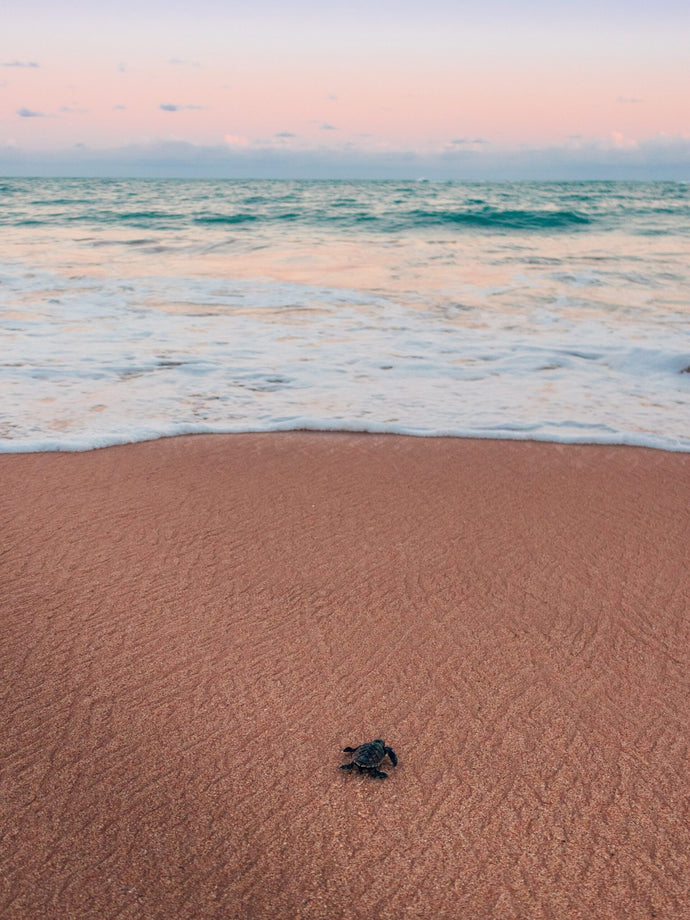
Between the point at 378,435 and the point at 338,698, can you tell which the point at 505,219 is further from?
the point at 338,698

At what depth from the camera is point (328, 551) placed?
3.01m

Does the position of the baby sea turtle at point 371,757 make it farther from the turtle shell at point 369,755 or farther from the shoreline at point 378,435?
the shoreline at point 378,435

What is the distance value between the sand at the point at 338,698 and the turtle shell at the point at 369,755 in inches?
1.8

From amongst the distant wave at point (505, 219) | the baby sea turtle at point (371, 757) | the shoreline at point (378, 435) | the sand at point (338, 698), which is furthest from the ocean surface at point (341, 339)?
the distant wave at point (505, 219)

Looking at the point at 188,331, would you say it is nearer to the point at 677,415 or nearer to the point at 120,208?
the point at 677,415

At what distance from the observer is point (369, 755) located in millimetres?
1859

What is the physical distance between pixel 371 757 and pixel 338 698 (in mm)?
319

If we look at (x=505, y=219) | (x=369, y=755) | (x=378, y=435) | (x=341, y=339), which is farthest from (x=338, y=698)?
(x=505, y=219)

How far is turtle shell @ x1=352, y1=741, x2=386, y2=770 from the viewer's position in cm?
185

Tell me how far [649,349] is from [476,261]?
23.4ft

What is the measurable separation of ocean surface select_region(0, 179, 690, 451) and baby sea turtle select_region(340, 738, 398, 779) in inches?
109

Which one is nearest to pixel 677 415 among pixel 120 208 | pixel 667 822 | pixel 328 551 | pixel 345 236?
pixel 328 551

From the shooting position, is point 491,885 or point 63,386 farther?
point 63,386

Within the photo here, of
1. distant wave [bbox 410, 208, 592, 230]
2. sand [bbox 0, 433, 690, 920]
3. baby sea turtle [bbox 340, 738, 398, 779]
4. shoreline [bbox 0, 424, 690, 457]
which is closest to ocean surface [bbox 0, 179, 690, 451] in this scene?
shoreline [bbox 0, 424, 690, 457]
